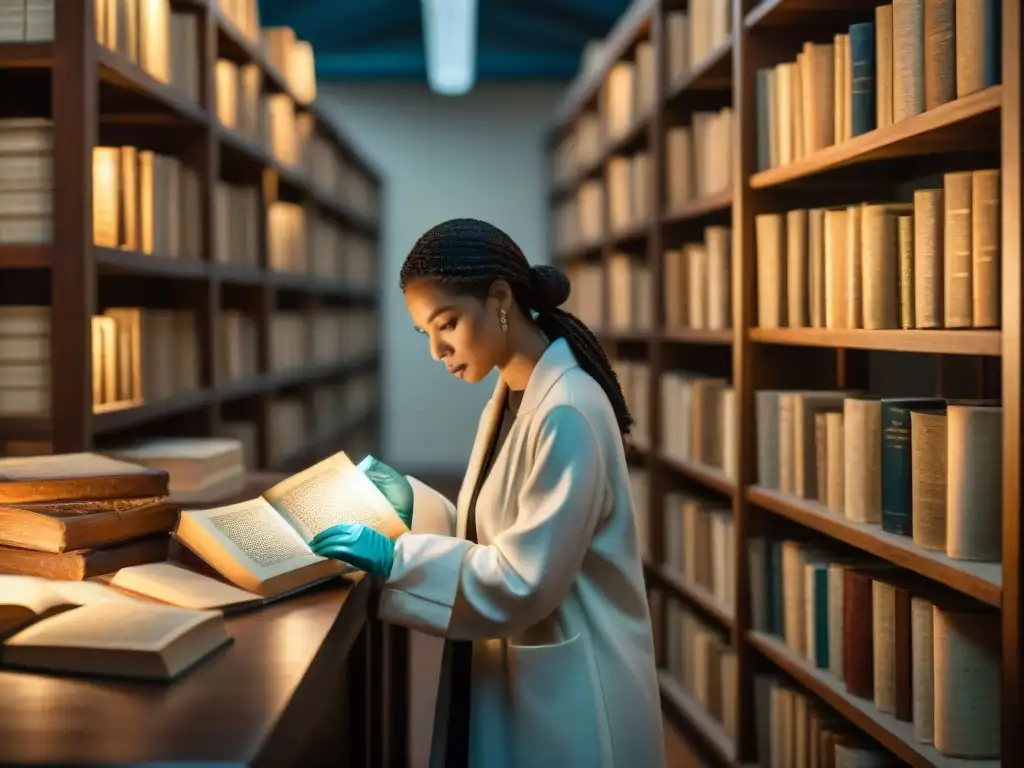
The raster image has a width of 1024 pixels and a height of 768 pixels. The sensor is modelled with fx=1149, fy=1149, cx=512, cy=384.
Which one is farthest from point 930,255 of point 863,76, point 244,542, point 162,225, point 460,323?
point 162,225

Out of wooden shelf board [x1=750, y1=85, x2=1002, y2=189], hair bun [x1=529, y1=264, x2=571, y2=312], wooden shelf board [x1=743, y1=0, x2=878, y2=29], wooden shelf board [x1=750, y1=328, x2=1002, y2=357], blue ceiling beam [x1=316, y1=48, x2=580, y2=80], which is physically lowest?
wooden shelf board [x1=750, y1=328, x2=1002, y2=357]

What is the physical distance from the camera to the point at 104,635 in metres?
1.25

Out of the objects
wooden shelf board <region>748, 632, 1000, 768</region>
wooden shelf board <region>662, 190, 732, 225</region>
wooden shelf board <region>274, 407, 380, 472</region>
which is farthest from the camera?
wooden shelf board <region>274, 407, 380, 472</region>

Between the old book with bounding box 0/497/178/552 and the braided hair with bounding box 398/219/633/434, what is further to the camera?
the braided hair with bounding box 398/219/633/434

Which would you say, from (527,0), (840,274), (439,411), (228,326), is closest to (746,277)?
(840,274)

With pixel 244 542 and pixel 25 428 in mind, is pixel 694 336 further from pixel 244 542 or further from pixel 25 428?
pixel 244 542

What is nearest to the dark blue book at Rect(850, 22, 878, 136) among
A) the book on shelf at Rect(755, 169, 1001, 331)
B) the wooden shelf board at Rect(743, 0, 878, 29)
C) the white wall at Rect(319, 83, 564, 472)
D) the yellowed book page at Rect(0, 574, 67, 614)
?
the book on shelf at Rect(755, 169, 1001, 331)

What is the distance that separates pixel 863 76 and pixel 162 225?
5.75 ft

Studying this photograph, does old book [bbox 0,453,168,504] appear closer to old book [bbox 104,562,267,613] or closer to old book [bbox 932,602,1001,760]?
old book [bbox 104,562,267,613]

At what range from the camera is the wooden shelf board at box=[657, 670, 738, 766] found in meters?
3.21

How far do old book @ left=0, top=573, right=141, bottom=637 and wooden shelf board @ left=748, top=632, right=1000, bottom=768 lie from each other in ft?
4.44

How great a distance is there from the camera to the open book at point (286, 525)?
1.59 m

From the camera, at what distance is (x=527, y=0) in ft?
24.2

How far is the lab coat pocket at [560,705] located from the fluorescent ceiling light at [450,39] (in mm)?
4176
